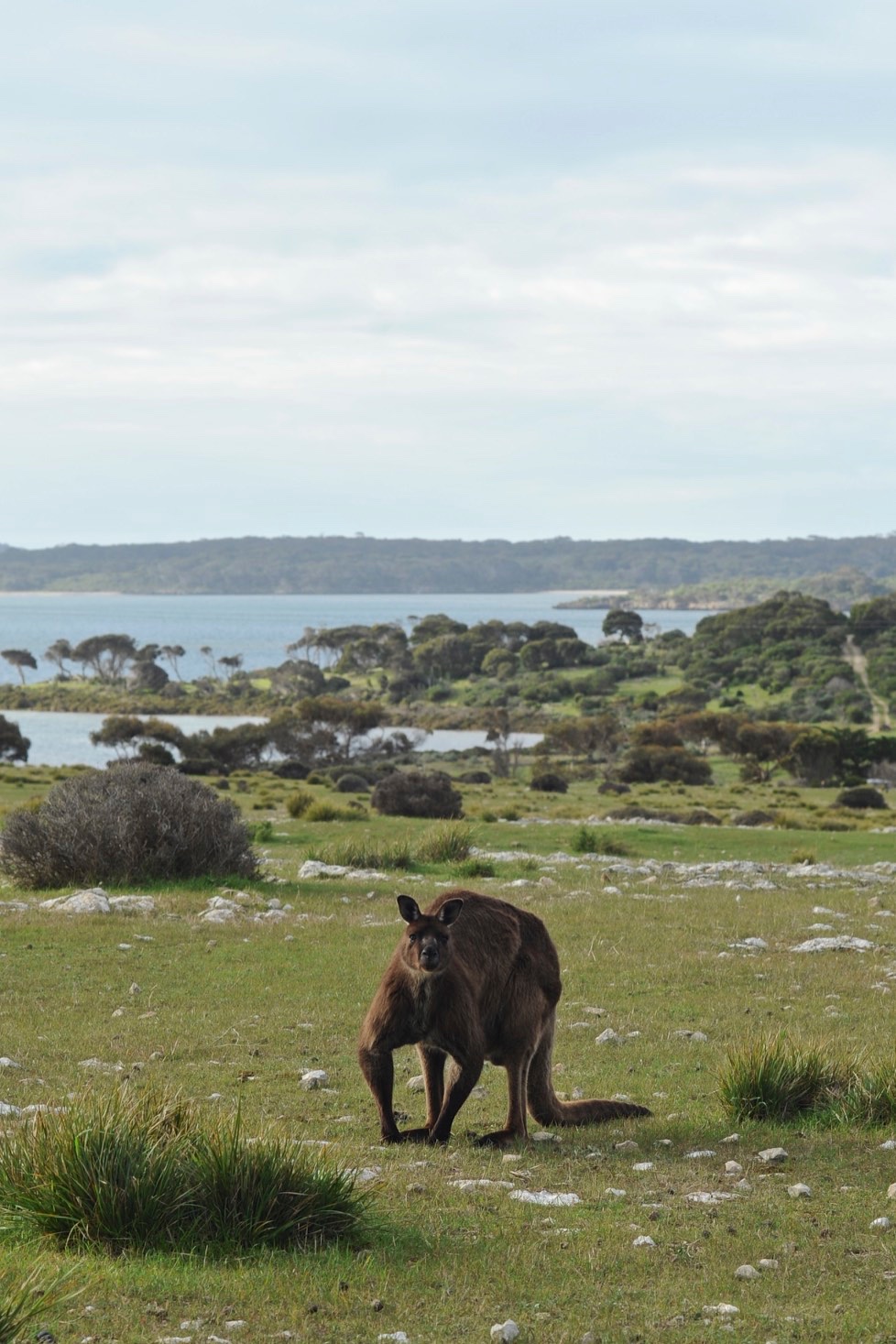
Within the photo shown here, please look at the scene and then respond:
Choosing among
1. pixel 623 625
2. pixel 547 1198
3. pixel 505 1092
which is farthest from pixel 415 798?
pixel 623 625

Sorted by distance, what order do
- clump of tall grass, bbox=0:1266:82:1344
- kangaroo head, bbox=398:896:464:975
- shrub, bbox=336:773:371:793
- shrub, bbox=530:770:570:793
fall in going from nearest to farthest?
clump of tall grass, bbox=0:1266:82:1344, kangaroo head, bbox=398:896:464:975, shrub, bbox=336:773:371:793, shrub, bbox=530:770:570:793

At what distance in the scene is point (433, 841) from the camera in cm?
2642

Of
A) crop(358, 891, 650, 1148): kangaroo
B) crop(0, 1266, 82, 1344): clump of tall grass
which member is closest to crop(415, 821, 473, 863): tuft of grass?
crop(358, 891, 650, 1148): kangaroo

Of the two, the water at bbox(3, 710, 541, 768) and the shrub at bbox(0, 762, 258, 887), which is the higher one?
the shrub at bbox(0, 762, 258, 887)

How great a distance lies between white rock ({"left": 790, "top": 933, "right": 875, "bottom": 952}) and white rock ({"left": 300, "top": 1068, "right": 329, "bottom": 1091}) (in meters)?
8.29

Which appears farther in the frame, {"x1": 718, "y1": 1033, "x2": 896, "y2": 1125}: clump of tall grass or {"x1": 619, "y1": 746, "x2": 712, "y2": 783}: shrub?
{"x1": 619, "y1": 746, "x2": 712, "y2": 783}: shrub

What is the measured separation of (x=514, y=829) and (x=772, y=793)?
33.3m

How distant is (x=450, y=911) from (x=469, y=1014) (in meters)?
0.62

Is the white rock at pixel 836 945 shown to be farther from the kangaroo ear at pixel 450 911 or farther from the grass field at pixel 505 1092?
the kangaroo ear at pixel 450 911

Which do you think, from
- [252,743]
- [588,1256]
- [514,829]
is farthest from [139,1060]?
[252,743]

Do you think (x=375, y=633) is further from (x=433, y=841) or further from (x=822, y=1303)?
(x=822, y=1303)

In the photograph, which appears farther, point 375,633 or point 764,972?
point 375,633

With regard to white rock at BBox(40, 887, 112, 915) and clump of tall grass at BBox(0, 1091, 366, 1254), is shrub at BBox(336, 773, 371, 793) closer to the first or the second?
white rock at BBox(40, 887, 112, 915)

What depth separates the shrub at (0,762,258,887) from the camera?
21734 mm
